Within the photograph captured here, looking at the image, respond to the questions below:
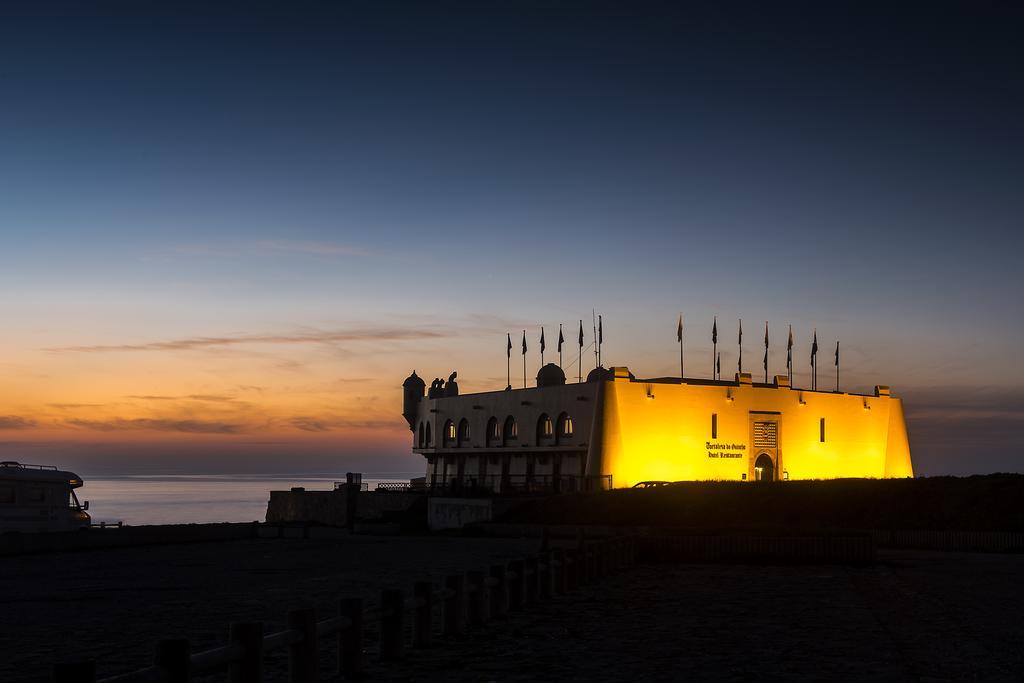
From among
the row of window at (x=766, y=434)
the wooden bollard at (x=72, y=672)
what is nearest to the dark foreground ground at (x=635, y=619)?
the wooden bollard at (x=72, y=672)

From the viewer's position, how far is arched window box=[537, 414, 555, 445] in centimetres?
7494

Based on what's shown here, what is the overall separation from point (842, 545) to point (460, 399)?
54257 millimetres

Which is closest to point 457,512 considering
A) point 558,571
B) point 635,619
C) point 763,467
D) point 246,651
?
point 763,467

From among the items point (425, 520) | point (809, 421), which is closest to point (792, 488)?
point (809, 421)

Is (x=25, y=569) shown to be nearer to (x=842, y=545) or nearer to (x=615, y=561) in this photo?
(x=615, y=561)

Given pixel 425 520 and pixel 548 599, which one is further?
pixel 425 520

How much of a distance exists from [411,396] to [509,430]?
67.3ft

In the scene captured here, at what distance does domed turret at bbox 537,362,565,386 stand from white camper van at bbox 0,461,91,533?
3966 cm

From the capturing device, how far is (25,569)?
32969 millimetres

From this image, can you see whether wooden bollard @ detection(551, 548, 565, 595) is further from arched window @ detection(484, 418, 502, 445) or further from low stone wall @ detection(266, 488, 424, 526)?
arched window @ detection(484, 418, 502, 445)

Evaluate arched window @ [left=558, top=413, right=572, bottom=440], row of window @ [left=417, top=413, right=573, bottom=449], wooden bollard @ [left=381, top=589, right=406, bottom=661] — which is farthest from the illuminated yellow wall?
wooden bollard @ [left=381, top=589, right=406, bottom=661]

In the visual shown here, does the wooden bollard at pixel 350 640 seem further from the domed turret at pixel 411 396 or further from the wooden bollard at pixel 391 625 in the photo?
the domed turret at pixel 411 396

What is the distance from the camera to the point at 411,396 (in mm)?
97562

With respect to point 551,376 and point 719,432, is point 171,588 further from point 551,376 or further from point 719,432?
point 551,376
